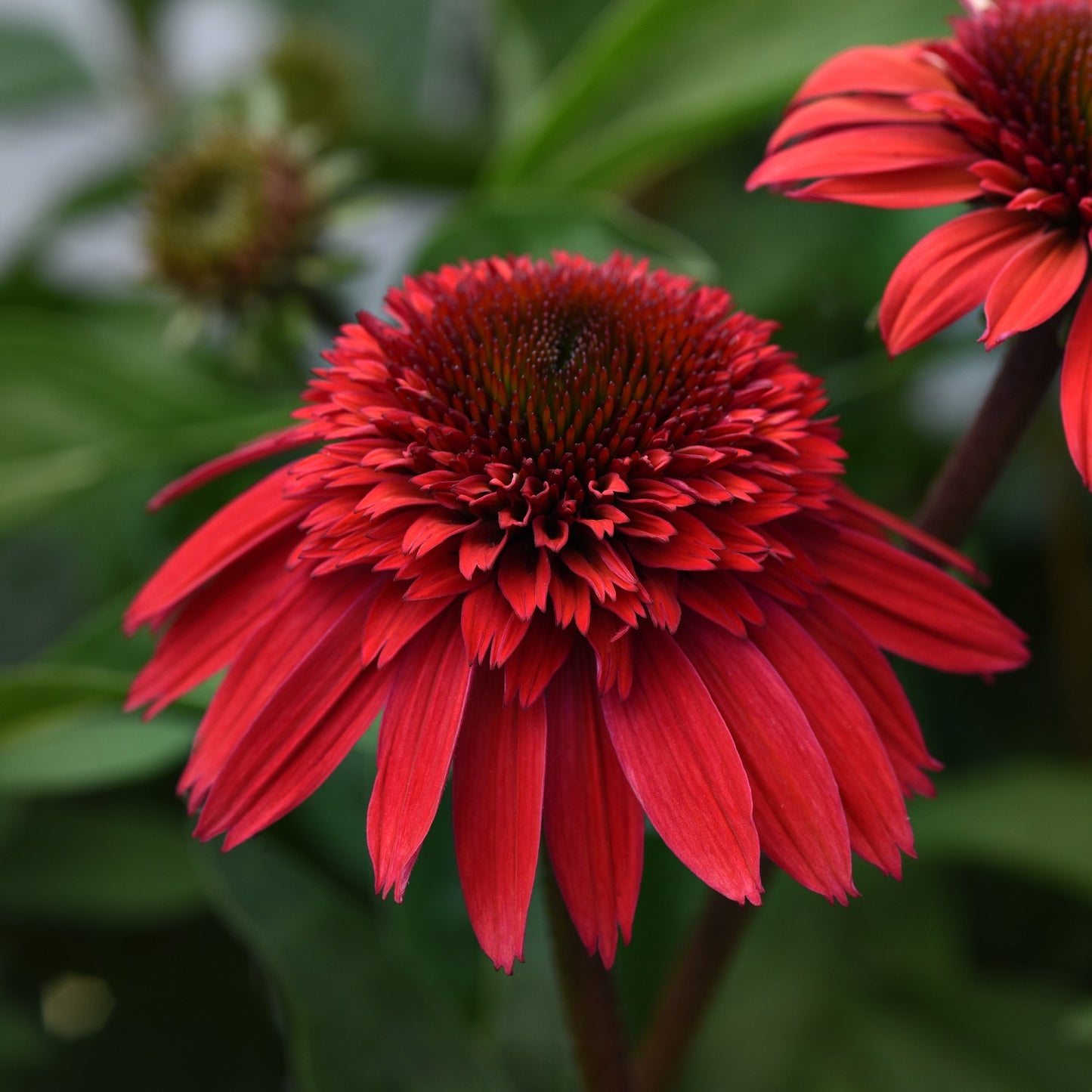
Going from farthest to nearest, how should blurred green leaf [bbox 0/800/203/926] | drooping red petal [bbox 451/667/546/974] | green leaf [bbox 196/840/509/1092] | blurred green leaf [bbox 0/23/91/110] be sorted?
blurred green leaf [bbox 0/23/91/110]
blurred green leaf [bbox 0/800/203/926]
green leaf [bbox 196/840/509/1092]
drooping red petal [bbox 451/667/546/974]

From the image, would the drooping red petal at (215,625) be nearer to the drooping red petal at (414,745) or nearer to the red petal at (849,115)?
the drooping red petal at (414,745)

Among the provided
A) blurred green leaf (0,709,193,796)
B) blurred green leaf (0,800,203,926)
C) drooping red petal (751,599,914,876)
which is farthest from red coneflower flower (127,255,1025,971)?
blurred green leaf (0,800,203,926)

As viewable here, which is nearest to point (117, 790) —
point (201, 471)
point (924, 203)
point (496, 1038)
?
point (496, 1038)

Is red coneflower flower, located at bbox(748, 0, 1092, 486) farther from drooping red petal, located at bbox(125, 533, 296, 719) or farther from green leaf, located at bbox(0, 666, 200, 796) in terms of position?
green leaf, located at bbox(0, 666, 200, 796)

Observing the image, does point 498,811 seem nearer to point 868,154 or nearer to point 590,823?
point 590,823

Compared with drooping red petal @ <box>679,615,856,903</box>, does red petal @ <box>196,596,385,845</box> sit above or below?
below

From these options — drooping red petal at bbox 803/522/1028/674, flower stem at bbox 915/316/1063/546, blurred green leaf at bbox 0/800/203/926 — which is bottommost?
blurred green leaf at bbox 0/800/203/926
